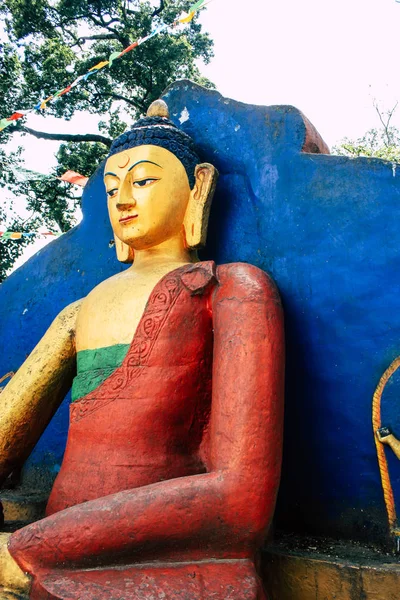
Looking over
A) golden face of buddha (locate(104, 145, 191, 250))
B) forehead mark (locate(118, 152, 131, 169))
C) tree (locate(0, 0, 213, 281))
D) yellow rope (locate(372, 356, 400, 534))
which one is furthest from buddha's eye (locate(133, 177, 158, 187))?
tree (locate(0, 0, 213, 281))

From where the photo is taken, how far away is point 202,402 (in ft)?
7.77

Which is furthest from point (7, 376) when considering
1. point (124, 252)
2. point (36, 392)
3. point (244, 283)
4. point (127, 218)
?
point (244, 283)

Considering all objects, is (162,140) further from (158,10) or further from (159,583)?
(158,10)

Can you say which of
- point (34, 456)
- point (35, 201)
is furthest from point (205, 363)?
point (35, 201)

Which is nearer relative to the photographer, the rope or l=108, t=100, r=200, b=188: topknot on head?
l=108, t=100, r=200, b=188: topknot on head

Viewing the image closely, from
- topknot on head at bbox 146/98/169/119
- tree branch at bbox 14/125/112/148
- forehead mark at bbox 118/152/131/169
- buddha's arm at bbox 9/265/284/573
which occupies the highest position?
tree branch at bbox 14/125/112/148

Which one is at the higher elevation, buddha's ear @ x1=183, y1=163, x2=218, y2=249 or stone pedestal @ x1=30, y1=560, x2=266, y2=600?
buddha's ear @ x1=183, y1=163, x2=218, y2=249

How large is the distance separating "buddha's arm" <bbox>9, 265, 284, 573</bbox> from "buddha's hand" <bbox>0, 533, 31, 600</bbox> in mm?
53

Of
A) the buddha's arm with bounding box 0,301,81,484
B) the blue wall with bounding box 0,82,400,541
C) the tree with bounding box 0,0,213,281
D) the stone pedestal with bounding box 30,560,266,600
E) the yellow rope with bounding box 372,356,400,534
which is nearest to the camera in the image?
the stone pedestal with bounding box 30,560,266,600

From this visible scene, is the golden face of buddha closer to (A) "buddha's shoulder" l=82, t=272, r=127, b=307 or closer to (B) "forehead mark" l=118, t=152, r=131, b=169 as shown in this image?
(B) "forehead mark" l=118, t=152, r=131, b=169

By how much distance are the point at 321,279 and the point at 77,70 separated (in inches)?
410

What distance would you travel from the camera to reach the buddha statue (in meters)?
1.85

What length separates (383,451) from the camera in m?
2.21

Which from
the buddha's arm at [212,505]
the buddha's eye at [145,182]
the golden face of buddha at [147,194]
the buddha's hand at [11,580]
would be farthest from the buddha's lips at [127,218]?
the buddha's hand at [11,580]
